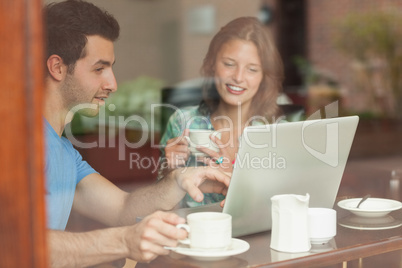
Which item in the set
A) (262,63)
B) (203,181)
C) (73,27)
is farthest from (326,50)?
(73,27)

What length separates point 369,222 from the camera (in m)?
1.35

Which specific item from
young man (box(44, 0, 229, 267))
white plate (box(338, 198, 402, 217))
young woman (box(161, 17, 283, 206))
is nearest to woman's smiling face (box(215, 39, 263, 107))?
young woman (box(161, 17, 283, 206))

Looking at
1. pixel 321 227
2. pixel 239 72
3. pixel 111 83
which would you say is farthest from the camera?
pixel 239 72

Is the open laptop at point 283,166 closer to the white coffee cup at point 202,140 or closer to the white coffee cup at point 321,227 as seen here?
the white coffee cup at point 321,227

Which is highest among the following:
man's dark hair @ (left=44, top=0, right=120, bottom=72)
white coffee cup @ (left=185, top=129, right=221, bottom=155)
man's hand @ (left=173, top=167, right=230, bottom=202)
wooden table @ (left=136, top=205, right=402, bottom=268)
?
man's dark hair @ (left=44, top=0, right=120, bottom=72)

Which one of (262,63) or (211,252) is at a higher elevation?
(262,63)

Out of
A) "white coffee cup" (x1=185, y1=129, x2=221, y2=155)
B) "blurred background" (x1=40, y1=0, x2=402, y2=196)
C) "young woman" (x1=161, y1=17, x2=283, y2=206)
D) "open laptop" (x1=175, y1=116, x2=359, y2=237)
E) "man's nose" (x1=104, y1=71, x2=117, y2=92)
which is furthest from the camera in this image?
"blurred background" (x1=40, y1=0, x2=402, y2=196)

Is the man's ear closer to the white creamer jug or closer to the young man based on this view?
the young man

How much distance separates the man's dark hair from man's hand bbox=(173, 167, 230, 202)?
37 centimetres

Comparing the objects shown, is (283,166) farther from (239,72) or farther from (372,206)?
(239,72)

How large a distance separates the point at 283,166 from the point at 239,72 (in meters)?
0.60

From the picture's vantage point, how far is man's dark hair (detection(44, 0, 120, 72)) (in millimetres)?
1145

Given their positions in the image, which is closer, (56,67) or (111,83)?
(56,67)

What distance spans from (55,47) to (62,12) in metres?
0.08
